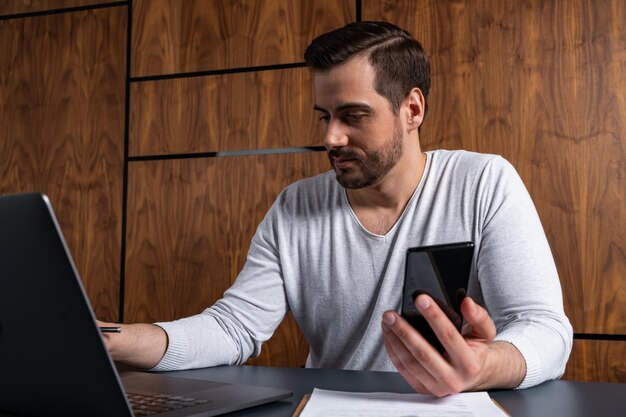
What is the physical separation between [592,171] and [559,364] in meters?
1.19

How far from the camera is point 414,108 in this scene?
1638 millimetres

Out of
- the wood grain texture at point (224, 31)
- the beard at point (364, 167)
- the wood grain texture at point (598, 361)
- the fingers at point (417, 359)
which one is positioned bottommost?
the wood grain texture at point (598, 361)

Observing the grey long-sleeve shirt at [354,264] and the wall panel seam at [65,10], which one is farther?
the wall panel seam at [65,10]

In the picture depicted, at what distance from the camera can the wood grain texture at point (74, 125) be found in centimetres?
261

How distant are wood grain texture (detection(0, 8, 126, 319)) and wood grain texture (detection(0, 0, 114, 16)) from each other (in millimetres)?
40

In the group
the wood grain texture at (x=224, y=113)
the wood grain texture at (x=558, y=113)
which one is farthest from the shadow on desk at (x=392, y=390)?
the wood grain texture at (x=224, y=113)

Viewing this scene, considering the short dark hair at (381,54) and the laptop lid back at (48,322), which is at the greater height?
the short dark hair at (381,54)

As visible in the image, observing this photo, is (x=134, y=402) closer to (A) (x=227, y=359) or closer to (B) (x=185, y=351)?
(B) (x=185, y=351)

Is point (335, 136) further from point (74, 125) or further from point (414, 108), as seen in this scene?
point (74, 125)

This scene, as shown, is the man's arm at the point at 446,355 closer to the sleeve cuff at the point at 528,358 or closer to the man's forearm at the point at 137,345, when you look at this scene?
the sleeve cuff at the point at 528,358

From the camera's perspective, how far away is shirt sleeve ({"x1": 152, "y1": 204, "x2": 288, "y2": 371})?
3.92 feet

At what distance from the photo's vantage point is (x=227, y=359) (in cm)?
128

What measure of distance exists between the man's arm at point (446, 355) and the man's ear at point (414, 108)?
0.82 meters

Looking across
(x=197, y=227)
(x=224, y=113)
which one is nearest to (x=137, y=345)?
(x=197, y=227)
